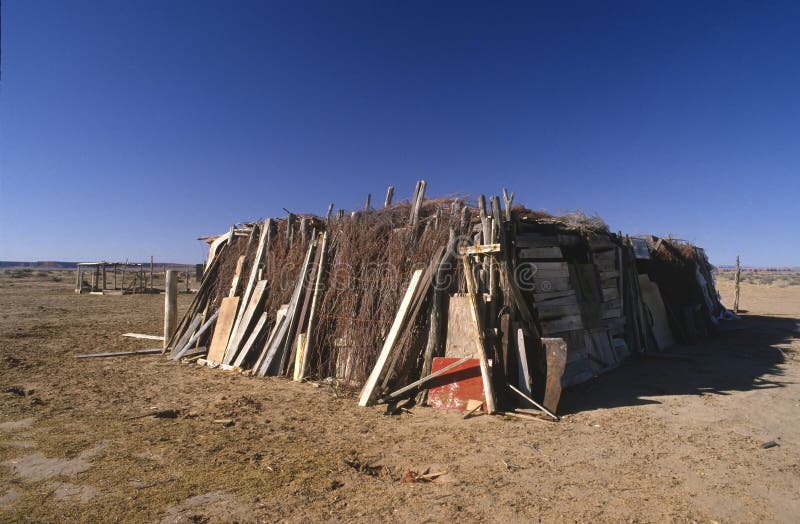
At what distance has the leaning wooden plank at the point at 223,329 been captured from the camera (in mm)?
9102

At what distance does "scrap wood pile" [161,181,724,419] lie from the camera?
20.8 ft

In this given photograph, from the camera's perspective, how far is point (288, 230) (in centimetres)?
915

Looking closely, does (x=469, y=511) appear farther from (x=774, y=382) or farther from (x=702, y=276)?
(x=702, y=276)

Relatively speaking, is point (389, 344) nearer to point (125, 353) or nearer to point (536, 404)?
point (536, 404)

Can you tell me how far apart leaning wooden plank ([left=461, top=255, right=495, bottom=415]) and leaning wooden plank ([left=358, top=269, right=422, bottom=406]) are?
0.81 meters

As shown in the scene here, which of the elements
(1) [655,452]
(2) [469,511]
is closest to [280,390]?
(2) [469,511]

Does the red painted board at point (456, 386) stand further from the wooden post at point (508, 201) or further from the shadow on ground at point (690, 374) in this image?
the wooden post at point (508, 201)

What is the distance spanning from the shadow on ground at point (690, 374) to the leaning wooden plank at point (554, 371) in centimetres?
31

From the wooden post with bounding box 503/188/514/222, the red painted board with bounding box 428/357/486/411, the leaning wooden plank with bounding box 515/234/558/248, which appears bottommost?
the red painted board with bounding box 428/357/486/411

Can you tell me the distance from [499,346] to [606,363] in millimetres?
3253

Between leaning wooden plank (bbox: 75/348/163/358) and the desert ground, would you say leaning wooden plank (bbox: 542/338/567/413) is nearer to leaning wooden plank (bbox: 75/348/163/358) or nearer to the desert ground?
the desert ground

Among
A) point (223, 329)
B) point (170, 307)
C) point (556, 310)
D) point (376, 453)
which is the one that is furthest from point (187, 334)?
point (556, 310)

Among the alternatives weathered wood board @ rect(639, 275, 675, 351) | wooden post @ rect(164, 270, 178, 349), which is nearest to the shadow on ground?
weathered wood board @ rect(639, 275, 675, 351)

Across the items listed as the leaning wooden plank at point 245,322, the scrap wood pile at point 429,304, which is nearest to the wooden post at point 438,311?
the scrap wood pile at point 429,304
